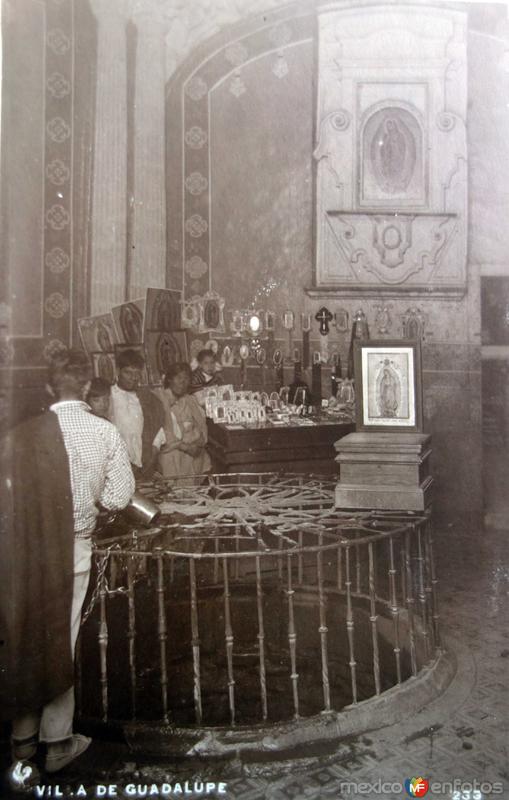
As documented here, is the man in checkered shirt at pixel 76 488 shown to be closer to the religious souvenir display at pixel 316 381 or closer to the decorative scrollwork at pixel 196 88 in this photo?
the religious souvenir display at pixel 316 381

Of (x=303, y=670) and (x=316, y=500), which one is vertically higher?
(x=316, y=500)

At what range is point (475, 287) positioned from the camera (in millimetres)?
6055

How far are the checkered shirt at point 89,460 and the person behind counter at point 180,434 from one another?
2.07 meters

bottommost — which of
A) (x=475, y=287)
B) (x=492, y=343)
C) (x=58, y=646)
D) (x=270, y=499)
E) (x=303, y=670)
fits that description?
(x=303, y=670)

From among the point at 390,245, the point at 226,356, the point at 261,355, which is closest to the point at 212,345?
the point at 226,356

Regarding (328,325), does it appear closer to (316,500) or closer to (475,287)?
(475,287)

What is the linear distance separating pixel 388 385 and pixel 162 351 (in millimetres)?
2889

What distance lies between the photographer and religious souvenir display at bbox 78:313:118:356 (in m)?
5.46

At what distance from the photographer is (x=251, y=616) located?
3.89 meters

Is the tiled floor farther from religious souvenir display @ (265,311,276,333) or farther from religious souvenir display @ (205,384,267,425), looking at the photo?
religious souvenir display @ (265,311,276,333)

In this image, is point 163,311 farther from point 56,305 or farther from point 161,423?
point 161,423

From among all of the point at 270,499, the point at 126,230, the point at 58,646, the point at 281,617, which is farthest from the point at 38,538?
the point at 126,230

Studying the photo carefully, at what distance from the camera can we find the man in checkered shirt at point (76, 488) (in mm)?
2330

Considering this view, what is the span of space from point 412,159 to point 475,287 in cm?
128
